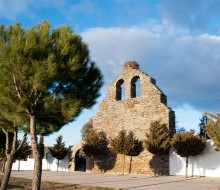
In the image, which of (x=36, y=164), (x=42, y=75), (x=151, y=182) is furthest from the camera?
(x=151, y=182)

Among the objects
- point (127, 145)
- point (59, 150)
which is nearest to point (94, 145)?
point (127, 145)

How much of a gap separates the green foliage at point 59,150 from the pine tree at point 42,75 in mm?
19197

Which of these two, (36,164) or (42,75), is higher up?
(42,75)

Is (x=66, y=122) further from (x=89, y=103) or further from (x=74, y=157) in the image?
(x=74, y=157)

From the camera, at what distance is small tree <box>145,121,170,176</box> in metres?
22.9

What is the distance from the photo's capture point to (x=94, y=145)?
89.4ft

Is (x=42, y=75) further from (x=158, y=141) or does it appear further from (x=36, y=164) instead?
(x=158, y=141)

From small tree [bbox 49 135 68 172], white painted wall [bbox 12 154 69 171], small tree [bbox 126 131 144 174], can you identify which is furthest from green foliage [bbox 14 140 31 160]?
small tree [bbox 126 131 144 174]

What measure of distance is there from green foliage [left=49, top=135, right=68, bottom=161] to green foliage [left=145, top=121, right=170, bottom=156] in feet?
36.1

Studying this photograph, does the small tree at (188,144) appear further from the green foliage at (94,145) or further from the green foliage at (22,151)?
the green foliage at (22,151)

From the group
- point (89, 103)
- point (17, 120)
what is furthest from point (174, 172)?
point (17, 120)

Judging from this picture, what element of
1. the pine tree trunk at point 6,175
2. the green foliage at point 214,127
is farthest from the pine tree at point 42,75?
the green foliage at point 214,127

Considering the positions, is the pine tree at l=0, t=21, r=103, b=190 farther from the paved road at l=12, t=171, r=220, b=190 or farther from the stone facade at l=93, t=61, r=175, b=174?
the stone facade at l=93, t=61, r=175, b=174

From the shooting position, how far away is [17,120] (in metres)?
11.9
